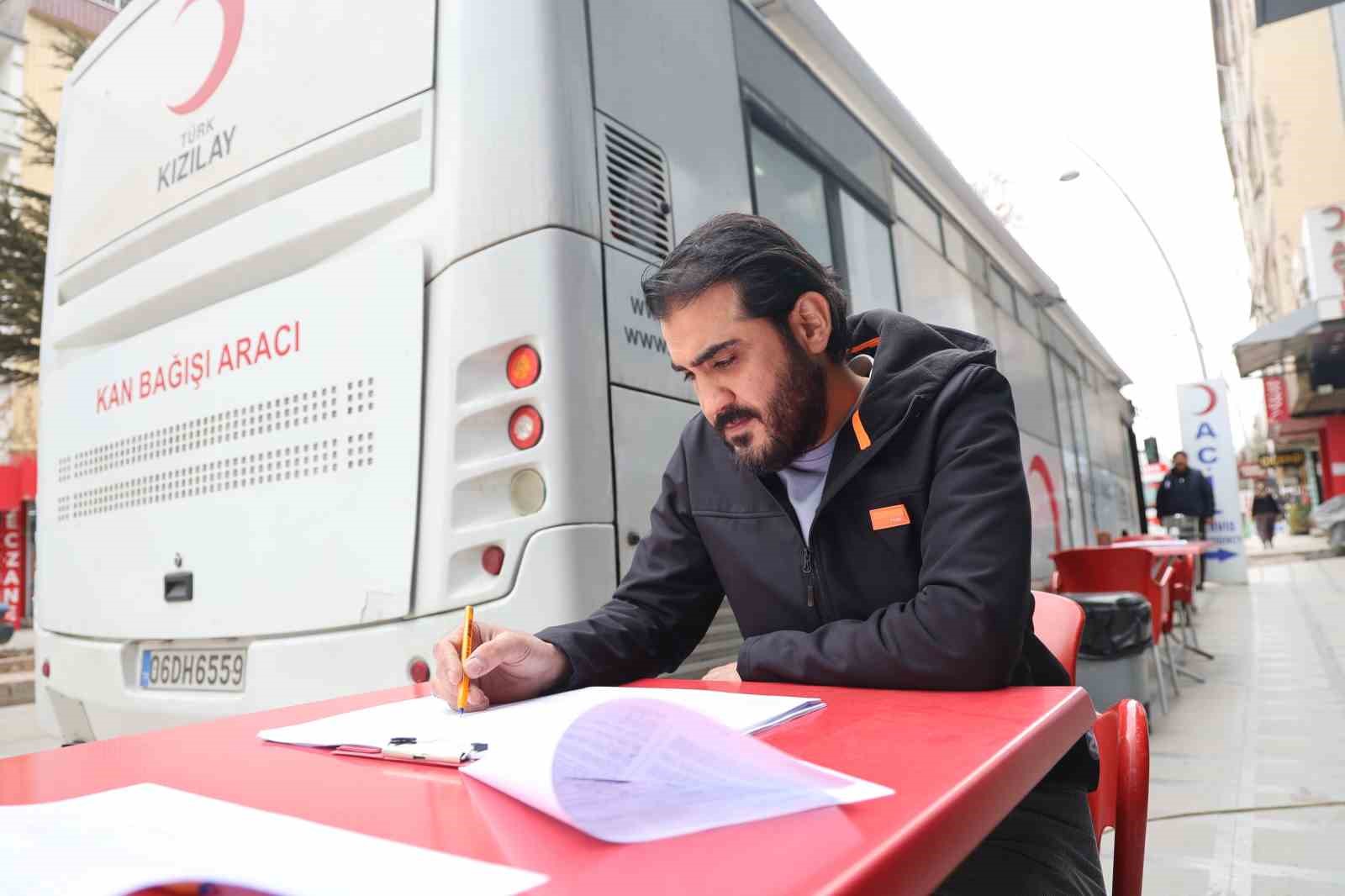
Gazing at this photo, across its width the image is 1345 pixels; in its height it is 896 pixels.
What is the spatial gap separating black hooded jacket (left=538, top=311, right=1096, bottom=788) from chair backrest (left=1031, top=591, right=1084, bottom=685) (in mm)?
110

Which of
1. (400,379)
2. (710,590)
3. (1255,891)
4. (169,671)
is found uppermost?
(400,379)

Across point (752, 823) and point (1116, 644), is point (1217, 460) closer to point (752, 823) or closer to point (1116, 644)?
point (1116, 644)

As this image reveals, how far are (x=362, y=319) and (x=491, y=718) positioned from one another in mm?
1753

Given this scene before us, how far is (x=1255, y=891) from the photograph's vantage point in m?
2.63

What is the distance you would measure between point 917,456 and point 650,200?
152cm

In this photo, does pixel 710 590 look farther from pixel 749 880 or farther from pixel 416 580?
pixel 749 880

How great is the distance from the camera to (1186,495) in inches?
505

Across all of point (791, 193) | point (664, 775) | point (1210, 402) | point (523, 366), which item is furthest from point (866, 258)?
point (1210, 402)

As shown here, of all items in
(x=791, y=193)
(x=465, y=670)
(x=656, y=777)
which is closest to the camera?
(x=656, y=777)

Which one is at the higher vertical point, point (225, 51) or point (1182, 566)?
point (225, 51)

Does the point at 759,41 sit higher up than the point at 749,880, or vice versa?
the point at 759,41

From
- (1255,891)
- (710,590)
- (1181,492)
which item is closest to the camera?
(710,590)

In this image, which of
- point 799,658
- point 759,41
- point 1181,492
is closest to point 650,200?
point 759,41

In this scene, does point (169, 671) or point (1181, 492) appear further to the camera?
point (1181, 492)
